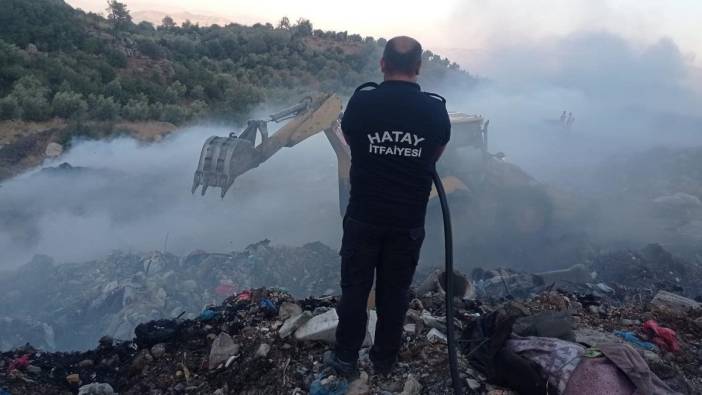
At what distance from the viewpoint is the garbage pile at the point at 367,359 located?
3.33m

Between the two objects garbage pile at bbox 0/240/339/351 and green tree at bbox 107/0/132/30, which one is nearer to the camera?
garbage pile at bbox 0/240/339/351

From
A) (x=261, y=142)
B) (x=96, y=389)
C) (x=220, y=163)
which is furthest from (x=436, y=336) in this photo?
(x=261, y=142)

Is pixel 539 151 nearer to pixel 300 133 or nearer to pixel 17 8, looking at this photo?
pixel 300 133

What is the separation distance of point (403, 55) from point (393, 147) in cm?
53

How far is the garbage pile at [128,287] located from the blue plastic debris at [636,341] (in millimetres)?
4433

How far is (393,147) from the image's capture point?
317cm

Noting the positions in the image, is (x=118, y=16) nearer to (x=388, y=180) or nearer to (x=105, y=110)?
(x=105, y=110)

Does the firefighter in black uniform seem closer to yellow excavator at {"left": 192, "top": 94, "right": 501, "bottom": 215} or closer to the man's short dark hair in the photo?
the man's short dark hair

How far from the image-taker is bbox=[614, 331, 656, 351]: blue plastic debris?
13.3 ft

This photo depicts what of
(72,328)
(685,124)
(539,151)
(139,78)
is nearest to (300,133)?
(72,328)

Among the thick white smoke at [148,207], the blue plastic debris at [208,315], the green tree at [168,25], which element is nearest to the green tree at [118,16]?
the green tree at [168,25]

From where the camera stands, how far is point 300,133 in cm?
841

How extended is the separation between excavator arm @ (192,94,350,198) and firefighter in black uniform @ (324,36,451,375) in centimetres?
435

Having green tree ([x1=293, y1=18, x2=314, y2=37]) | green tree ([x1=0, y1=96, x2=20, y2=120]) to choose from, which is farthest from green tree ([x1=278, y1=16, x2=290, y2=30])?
green tree ([x1=0, y1=96, x2=20, y2=120])
